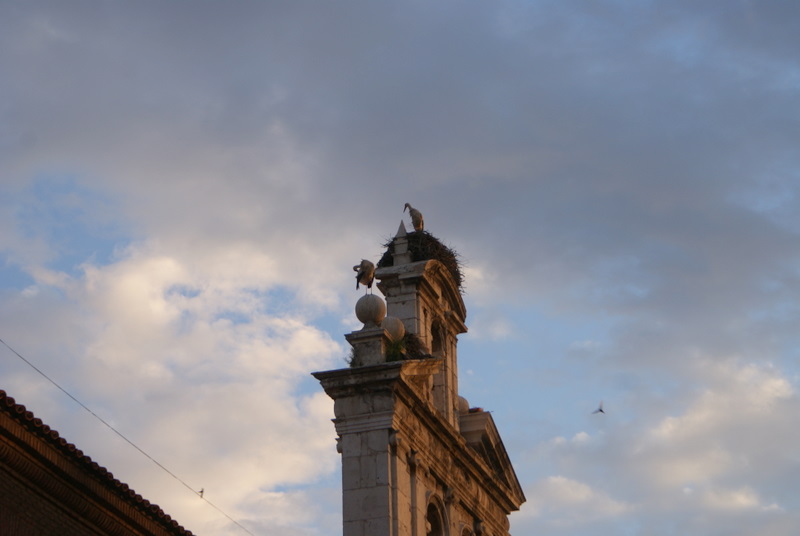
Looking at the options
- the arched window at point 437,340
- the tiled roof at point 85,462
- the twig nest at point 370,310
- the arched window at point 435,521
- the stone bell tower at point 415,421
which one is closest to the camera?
the tiled roof at point 85,462

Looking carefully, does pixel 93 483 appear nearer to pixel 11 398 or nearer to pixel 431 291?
pixel 11 398

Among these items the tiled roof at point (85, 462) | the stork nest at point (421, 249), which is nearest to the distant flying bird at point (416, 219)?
the stork nest at point (421, 249)

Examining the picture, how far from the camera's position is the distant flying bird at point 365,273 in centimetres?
2767

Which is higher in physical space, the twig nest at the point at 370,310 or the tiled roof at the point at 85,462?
the twig nest at the point at 370,310

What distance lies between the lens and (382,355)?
86.8ft

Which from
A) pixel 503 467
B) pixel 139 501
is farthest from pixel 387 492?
pixel 503 467

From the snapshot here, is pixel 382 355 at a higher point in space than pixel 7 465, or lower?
higher

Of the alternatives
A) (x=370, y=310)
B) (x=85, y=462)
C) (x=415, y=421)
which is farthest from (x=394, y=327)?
(x=85, y=462)

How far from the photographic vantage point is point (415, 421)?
27125 mm

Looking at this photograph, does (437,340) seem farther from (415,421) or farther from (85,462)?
(85,462)

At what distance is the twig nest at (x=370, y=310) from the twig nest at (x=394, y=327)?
7.8 inches

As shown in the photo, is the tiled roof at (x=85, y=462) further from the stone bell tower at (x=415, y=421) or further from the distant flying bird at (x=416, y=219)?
the distant flying bird at (x=416, y=219)

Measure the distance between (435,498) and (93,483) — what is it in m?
9.74

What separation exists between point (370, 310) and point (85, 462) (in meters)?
8.21
